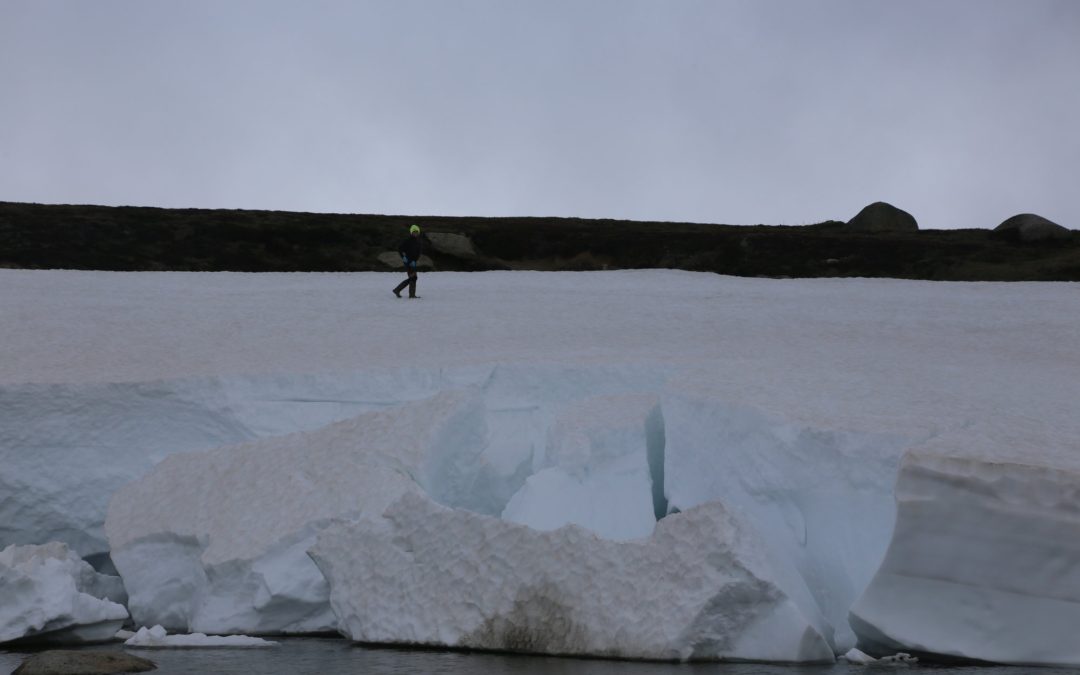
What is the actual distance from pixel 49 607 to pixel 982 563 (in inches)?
208

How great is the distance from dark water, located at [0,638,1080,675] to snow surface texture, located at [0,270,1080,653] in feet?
2.13

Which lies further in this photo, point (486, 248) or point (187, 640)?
point (486, 248)

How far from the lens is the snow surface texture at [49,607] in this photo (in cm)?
718

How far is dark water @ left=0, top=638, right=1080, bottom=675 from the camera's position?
19.6 feet

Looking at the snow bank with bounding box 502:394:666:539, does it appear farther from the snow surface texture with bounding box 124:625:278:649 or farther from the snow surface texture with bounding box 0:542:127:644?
the snow surface texture with bounding box 0:542:127:644

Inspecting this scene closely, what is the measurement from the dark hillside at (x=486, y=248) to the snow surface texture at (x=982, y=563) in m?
18.1

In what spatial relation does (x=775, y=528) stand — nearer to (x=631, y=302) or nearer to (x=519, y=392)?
(x=519, y=392)

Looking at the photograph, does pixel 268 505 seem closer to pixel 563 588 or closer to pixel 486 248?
pixel 563 588

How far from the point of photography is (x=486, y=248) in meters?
30.0

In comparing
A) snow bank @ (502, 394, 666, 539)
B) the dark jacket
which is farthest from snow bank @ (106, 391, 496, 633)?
the dark jacket

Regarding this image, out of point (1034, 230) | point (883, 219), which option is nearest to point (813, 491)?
point (1034, 230)

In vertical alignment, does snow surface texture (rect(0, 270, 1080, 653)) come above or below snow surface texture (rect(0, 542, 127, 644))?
above

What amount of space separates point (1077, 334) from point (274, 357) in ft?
27.1

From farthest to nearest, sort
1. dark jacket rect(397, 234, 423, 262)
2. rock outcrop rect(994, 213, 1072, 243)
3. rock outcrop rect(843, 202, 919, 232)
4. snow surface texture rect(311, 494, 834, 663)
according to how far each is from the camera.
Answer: rock outcrop rect(843, 202, 919, 232)
rock outcrop rect(994, 213, 1072, 243)
dark jacket rect(397, 234, 423, 262)
snow surface texture rect(311, 494, 834, 663)
